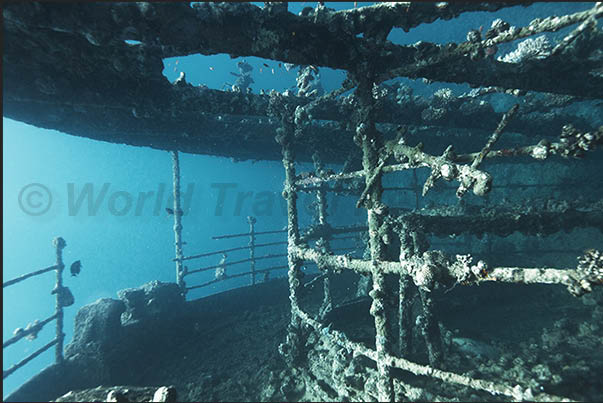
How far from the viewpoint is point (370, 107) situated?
393cm

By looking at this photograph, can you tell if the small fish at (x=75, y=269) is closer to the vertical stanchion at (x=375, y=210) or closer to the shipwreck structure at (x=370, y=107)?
the shipwreck structure at (x=370, y=107)

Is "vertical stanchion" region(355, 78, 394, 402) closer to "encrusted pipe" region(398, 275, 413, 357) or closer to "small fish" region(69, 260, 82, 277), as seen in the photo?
"encrusted pipe" region(398, 275, 413, 357)

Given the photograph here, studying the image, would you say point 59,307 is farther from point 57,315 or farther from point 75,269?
point 75,269

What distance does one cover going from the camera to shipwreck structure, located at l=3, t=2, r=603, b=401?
108 inches

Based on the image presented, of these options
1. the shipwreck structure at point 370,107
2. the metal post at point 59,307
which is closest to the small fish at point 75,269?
the metal post at point 59,307

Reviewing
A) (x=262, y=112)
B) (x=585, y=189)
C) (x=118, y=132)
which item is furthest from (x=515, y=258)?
(x=118, y=132)

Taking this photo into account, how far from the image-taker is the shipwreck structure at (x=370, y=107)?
2.75m

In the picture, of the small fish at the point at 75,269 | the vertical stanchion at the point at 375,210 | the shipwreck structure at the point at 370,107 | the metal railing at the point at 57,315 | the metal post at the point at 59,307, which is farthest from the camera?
the small fish at the point at 75,269

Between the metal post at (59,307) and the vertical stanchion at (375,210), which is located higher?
the vertical stanchion at (375,210)

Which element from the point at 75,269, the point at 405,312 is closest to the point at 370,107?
the point at 405,312

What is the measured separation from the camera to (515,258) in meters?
8.22

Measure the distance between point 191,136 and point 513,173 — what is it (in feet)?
37.9

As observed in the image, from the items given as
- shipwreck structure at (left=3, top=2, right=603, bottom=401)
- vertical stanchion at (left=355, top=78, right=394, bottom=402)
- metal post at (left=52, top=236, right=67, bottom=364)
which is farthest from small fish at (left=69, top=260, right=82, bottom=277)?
vertical stanchion at (left=355, top=78, right=394, bottom=402)

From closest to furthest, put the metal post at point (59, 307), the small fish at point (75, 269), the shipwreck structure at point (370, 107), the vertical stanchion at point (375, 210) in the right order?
the shipwreck structure at point (370, 107)
the vertical stanchion at point (375, 210)
the metal post at point (59, 307)
the small fish at point (75, 269)
